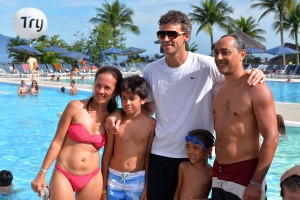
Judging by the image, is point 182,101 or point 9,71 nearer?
point 182,101

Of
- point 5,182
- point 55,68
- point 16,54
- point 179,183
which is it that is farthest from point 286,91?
point 16,54

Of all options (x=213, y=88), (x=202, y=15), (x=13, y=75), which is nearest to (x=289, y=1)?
(x=202, y=15)

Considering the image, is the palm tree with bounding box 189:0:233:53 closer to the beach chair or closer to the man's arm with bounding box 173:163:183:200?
the beach chair

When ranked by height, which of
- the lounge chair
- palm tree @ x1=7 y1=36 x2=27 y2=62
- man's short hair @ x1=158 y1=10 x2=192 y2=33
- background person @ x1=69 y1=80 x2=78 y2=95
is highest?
palm tree @ x1=7 y1=36 x2=27 y2=62

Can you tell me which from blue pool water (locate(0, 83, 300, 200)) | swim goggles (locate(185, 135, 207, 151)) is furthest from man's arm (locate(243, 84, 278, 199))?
blue pool water (locate(0, 83, 300, 200))

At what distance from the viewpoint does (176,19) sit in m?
2.85

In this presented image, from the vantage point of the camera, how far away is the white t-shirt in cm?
286

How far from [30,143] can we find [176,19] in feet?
22.2

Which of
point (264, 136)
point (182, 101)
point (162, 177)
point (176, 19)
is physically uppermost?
point (176, 19)

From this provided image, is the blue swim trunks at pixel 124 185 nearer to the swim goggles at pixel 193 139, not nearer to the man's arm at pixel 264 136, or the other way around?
the swim goggles at pixel 193 139

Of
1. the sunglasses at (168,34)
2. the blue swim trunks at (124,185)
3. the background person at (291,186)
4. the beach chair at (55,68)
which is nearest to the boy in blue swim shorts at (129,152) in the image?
the blue swim trunks at (124,185)

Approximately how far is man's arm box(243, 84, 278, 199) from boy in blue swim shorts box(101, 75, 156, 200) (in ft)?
2.83

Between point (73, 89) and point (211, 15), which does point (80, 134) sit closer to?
point (73, 89)

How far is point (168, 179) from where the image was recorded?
3000 millimetres
